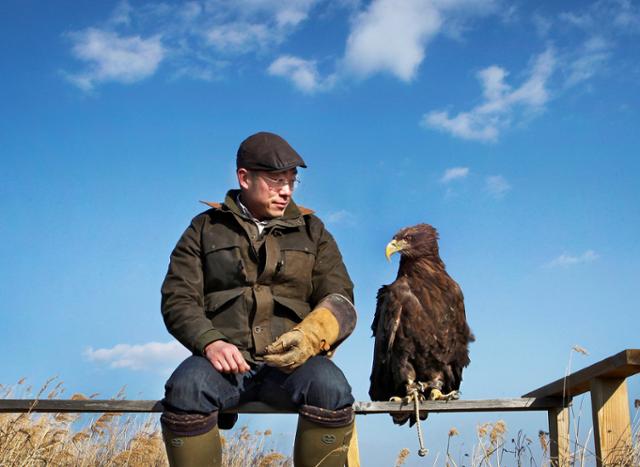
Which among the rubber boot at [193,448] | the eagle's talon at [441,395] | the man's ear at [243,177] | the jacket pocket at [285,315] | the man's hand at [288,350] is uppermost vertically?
the man's ear at [243,177]

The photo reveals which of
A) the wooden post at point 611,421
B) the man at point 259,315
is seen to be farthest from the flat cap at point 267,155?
the wooden post at point 611,421

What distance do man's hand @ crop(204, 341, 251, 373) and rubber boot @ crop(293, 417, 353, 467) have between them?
39 cm

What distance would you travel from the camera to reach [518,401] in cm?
455

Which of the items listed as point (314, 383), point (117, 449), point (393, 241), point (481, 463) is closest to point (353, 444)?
point (481, 463)

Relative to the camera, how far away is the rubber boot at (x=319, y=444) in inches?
140

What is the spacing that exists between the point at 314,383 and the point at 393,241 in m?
3.04

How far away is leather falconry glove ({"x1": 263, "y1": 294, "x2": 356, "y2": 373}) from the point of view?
357cm

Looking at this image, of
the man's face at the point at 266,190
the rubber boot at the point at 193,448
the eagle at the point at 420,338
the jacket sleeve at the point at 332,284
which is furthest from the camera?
the eagle at the point at 420,338

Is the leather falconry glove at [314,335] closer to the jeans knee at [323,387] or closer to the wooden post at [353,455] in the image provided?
the jeans knee at [323,387]

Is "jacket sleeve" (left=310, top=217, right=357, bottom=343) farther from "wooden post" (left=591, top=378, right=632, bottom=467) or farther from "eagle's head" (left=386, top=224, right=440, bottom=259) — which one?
"eagle's head" (left=386, top=224, right=440, bottom=259)

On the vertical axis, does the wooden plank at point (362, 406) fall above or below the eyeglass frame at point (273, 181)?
below

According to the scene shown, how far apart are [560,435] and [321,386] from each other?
1.89 m

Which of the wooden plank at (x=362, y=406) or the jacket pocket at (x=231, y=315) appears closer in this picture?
the jacket pocket at (x=231, y=315)

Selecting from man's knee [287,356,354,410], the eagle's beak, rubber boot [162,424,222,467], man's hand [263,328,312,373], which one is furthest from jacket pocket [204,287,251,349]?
the eagle's beak
